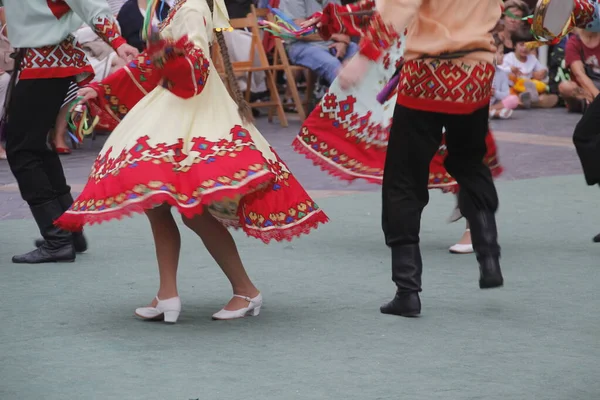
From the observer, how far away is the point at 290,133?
11.5m

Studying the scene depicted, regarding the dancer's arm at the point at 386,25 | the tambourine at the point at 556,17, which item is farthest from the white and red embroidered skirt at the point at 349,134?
the dancer's arm at the point at 386,25

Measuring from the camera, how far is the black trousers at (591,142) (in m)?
5.52

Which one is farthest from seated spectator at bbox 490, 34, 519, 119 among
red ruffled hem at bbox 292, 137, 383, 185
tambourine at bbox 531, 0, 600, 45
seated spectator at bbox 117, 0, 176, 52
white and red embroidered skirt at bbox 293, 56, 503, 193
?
tambourine at bbox 531, 0, 600, 45

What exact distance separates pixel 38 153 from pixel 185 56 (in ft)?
6.04

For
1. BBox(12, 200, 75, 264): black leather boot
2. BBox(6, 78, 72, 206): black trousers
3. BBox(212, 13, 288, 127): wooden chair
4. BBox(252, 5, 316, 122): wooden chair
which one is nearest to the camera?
BBox(6, 78, 72, 206): black trousers

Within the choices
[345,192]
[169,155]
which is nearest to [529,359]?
[169,155]

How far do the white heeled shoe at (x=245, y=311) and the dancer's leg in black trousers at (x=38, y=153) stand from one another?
1.50 metres

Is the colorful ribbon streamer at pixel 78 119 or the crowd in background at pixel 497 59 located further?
the crowd in background at pixel 497 59

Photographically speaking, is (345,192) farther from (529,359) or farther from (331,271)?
(529,359)

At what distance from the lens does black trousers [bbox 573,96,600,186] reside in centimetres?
552

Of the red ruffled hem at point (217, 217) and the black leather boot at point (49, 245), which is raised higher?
the red ruffled hem at point (217, 217)

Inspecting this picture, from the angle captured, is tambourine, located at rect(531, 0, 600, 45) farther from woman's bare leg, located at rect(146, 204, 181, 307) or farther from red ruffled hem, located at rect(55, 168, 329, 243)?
woman's bare leg, located at rect(146, 204, 181, 307)

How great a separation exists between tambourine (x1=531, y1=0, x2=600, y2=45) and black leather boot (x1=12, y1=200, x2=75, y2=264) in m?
2.57

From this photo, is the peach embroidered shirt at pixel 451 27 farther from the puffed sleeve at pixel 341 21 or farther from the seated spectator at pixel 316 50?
the seated spectator at pixel 316 50
